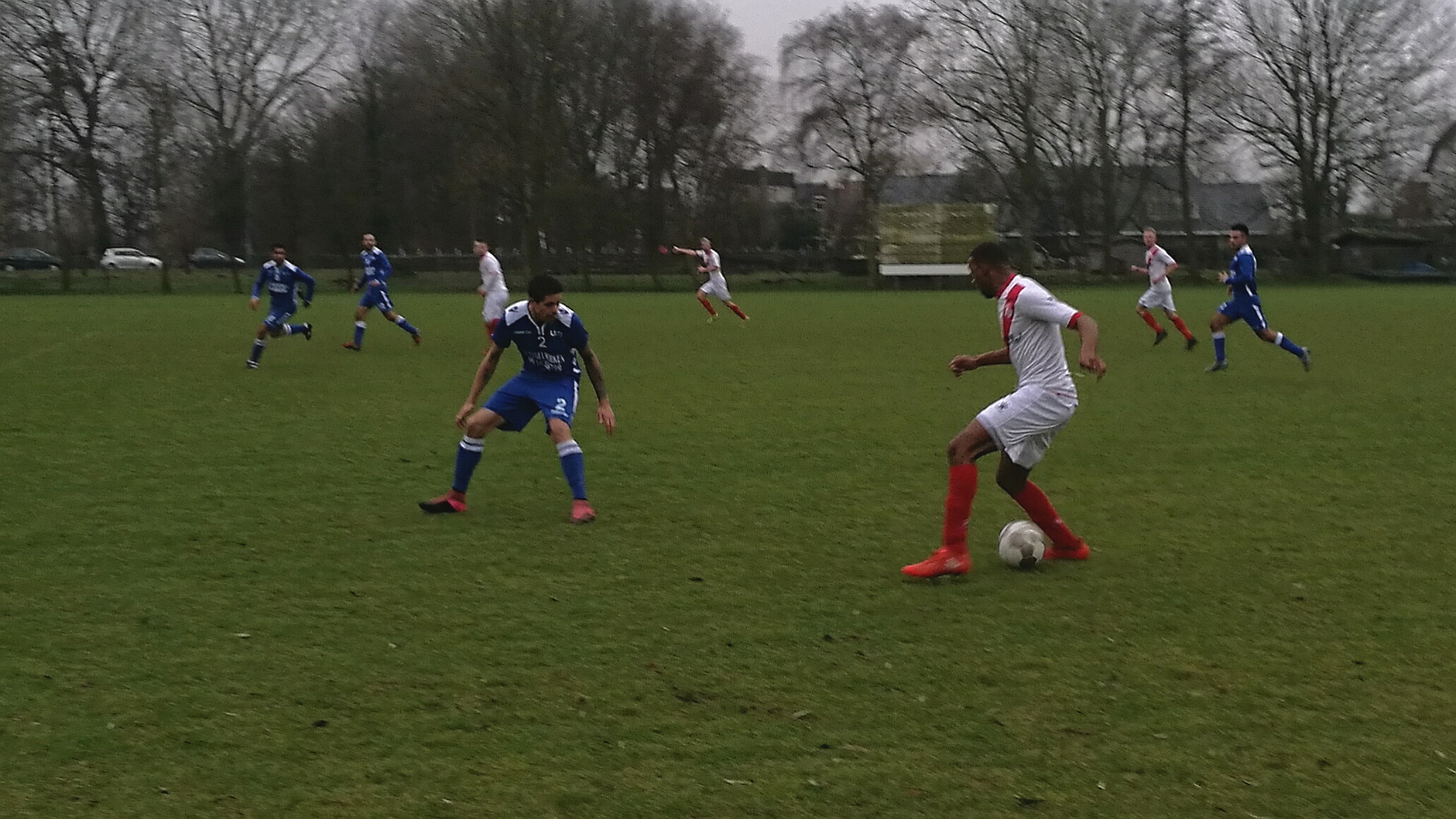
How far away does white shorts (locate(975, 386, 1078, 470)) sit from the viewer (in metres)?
6.70

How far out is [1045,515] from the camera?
710cm

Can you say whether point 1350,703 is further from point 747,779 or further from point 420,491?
point 420,491

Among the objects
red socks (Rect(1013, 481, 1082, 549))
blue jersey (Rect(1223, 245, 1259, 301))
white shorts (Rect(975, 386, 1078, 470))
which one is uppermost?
blue jersey (Rect(1223, 245, 1259, 301))

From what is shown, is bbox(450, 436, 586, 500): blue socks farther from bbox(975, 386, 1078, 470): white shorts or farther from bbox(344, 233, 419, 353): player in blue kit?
bbox(344, 233, 419, 353): player in blue kit

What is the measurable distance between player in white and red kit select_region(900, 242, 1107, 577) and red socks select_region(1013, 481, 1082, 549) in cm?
16

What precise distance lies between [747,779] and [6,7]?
57184mm

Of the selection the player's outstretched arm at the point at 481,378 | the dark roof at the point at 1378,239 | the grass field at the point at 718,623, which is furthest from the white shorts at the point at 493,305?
the dark roof at the point at 1378,239

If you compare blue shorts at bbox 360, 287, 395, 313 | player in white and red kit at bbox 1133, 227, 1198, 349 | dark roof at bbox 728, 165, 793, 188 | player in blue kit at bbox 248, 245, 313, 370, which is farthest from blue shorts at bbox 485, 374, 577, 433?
dark roof at bbox 728, 165, 793, 188

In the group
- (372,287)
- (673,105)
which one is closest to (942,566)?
(372,287)

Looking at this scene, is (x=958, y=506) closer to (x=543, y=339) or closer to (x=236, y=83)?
(x=543, y=339)

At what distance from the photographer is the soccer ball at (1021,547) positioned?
693 centimetres

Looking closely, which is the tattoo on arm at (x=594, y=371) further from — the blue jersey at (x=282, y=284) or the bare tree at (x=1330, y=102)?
the bare tree at (x=1330, y=102)

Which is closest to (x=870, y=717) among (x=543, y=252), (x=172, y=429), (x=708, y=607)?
(x=708, y=607)

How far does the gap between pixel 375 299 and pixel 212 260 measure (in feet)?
126
